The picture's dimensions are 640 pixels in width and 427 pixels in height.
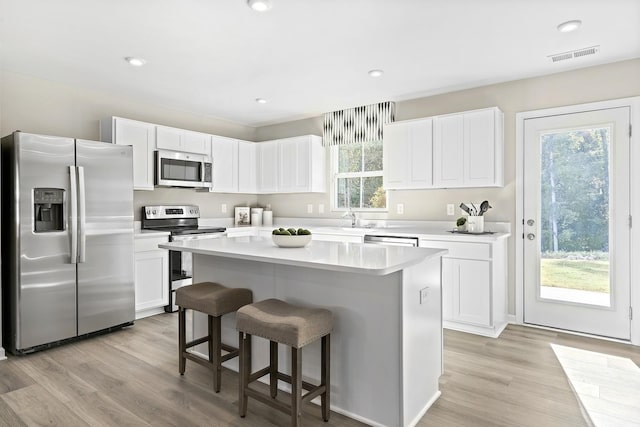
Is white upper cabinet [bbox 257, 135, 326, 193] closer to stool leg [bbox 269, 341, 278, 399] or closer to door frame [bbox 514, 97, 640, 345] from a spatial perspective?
door frame [bbox 514, 97, 640, 345]

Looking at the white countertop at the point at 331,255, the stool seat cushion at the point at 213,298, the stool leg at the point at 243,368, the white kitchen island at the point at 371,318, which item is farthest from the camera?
the stool seat cushion at the point at 213,298

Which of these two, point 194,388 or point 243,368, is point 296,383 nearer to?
point 243,368

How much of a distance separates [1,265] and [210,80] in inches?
97.4

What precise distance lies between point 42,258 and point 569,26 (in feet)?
14.6

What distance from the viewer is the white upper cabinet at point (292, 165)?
16.8ft

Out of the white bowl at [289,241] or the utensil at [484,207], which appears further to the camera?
the utensil at [484,207]

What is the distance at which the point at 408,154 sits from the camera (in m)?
4.18

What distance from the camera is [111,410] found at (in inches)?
87.5

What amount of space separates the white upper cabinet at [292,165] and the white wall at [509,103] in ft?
3.70

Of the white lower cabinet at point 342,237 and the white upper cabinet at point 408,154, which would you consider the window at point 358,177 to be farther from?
the white lower cabinet at point 342,237

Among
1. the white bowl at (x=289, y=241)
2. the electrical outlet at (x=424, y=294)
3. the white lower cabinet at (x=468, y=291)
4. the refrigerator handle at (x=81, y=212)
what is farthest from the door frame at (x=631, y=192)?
the refrigerator handle at (x=81, y=212)

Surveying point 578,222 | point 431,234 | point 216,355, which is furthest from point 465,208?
point 216,355

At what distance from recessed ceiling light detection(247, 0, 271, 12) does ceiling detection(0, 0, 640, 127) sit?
0.17ft

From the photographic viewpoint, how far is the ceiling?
2.45 metres
